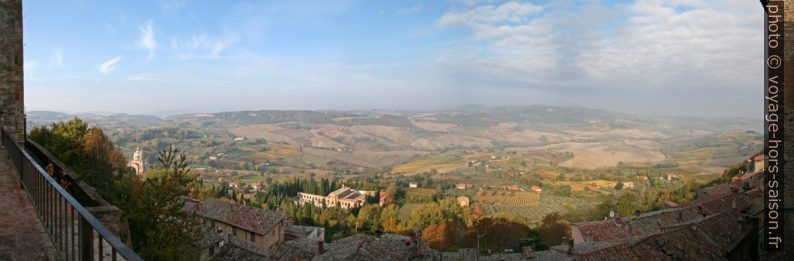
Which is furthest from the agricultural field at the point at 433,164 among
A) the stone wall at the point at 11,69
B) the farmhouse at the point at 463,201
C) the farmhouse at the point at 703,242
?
the stone wall at the point at 11,69

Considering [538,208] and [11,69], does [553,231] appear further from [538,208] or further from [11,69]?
[11,69]

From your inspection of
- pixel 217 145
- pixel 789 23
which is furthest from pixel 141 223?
pixel 217 145

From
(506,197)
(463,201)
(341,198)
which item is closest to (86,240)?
(341,198)

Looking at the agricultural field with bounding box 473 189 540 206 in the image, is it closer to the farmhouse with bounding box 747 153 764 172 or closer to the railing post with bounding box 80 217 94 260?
the farmhouse with bounding box 747 153 764 172

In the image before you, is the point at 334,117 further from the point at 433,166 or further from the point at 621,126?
the point at 621,126

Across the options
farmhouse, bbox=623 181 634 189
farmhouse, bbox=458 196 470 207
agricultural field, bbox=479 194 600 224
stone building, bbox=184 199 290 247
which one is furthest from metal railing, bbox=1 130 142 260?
farmhouse, bbox=623 181 634 189

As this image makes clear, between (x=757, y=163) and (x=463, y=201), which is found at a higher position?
(x=757, y=163)

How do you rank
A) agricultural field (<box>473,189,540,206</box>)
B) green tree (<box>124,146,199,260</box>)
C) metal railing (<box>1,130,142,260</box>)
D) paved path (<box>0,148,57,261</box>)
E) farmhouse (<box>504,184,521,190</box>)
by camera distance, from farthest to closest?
1. farmhouse (<box>504,184,521,190</box>)
2. agricultural field (<box>473,189,540,206</box>)
3. green tree (<box>124,146,199,260</box>)
4. paved path (<box>0,148,57,261</box>)
5. metal railing (<box>1,130,142,260</box>)
